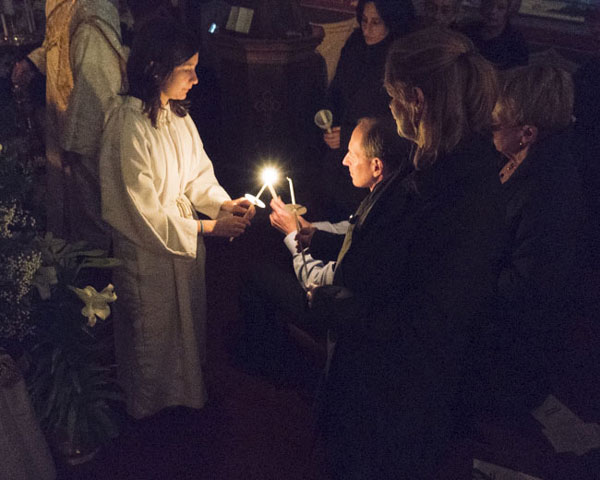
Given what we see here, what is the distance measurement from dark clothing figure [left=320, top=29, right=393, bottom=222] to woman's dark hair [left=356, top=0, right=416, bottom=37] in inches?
2.9

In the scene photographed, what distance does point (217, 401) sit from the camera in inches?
122

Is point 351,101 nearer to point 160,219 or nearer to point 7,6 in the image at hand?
point 160,219

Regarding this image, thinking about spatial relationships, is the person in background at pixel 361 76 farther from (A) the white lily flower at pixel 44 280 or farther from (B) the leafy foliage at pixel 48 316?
(A) the white lily flower at pixel 44 280

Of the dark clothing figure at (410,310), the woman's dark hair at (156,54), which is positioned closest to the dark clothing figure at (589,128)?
the dark clothing figure at (410,310)

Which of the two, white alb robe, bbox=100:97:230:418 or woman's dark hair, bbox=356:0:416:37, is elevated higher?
woman's dark hair, bbox=356:0:416:37

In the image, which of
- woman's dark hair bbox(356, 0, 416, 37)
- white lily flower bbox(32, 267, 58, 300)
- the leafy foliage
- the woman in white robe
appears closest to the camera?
the leafy foliage

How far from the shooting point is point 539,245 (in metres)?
2.39

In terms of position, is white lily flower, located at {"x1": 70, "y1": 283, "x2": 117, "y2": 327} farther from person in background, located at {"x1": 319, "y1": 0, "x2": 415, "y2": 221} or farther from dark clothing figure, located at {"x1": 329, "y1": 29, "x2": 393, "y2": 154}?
dark clothing figure, located at {"x1": 329, "y1": 29, "x2": 393, "y2": 154}

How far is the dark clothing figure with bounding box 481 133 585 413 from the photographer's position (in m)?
2.37

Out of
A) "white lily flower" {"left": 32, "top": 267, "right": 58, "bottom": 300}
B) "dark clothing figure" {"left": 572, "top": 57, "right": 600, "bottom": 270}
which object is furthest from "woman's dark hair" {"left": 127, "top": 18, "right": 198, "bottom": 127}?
"dark clothing figure" {"left": 572, "top": 57, "right": 600, "bottom": 270}

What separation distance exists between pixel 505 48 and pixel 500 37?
3.5 inches

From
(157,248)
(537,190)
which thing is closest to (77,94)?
(157,248)

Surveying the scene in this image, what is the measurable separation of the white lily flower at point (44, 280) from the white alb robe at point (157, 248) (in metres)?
0.31

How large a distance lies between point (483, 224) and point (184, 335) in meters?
1.54
